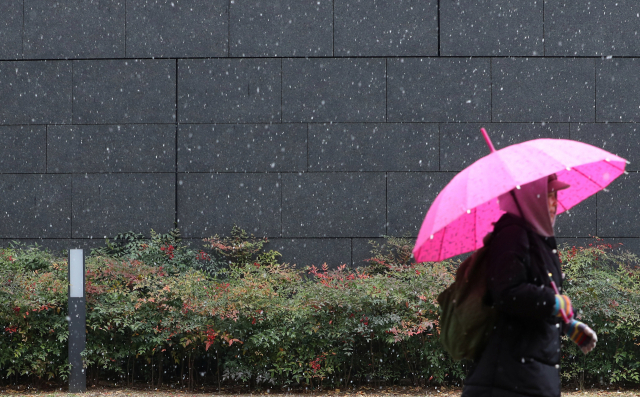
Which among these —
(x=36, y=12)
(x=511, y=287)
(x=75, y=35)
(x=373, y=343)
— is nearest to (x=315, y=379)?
(x=373, y=343)

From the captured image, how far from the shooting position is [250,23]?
8742 mm

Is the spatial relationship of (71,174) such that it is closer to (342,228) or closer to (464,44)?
(342,228)

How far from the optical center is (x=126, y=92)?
28.8ft

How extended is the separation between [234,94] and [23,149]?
3.43 metres

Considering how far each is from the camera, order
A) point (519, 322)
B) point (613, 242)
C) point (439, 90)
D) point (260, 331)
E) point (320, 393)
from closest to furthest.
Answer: point (519, 322) → point (260, 331) → point (320, 393) → point (613, 242) → point (439, 90)

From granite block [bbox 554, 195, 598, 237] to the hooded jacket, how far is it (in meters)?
6.54

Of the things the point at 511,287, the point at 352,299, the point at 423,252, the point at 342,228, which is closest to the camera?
the point at 511,287

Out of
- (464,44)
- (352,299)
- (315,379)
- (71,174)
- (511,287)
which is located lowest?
(315,379)

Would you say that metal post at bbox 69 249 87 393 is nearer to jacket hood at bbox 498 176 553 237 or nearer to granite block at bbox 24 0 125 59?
granite block at bbox 24 0 125 59

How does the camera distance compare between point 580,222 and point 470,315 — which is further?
point 580,222

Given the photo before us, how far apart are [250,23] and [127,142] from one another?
2647 mm

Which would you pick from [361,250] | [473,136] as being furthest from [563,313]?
[473,136]

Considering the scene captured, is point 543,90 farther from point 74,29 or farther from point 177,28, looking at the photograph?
point 74,29

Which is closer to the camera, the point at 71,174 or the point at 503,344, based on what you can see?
the point at 503,344
